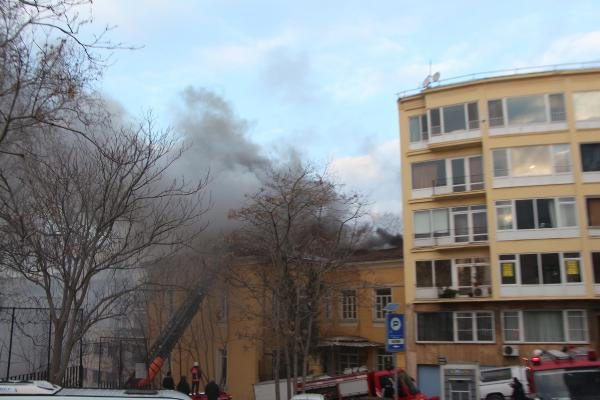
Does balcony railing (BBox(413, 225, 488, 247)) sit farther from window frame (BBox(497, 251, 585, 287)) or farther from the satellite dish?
the satellite dish

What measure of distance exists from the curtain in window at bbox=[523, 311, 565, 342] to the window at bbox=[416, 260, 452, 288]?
4310 mm

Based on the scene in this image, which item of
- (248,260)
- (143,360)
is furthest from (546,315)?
(143,360)

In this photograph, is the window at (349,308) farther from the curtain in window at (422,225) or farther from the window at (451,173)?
the window at (451,173)

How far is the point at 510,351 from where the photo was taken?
28312mm

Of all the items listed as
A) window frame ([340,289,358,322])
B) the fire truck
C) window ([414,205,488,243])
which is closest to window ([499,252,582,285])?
window ([414,205,488,243])

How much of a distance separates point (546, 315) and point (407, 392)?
43.1ft

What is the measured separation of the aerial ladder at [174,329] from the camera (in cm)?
2915

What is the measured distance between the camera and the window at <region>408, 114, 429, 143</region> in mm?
33031

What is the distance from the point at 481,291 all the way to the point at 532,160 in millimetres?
7253

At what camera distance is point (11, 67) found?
8922 millimetres

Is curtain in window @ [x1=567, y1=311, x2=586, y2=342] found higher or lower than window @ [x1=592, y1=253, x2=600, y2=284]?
lower

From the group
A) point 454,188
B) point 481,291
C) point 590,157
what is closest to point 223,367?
point 481,291

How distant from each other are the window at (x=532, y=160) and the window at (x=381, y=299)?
977 centimetres

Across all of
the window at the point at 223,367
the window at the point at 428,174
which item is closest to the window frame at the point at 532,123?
the window at the point at 428,174
